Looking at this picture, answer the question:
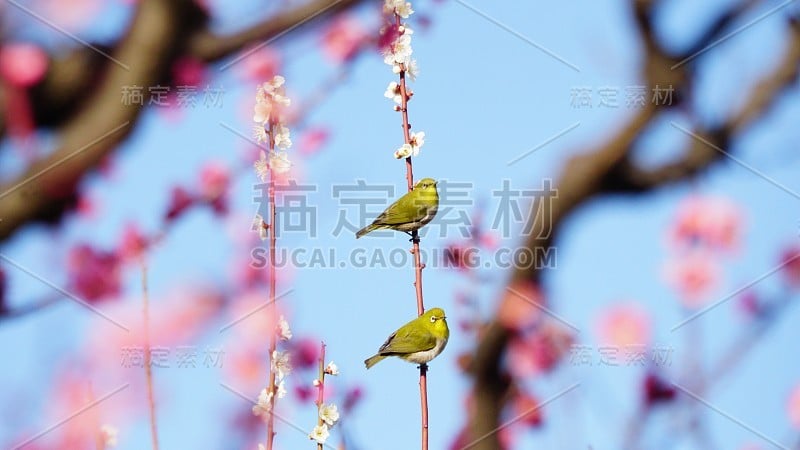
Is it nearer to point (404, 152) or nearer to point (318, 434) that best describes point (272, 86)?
point (404, 152)

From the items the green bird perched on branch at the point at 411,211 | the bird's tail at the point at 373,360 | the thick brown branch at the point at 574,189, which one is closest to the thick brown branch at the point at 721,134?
the thick brown branch at the point at 574,189

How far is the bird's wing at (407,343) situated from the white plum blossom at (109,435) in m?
1.01

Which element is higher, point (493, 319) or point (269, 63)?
point (269, 63)

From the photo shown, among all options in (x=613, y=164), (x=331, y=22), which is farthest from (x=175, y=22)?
(x=613, y=164)

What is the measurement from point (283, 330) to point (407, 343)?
81 centimetres

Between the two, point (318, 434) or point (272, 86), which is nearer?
point (318, 434)

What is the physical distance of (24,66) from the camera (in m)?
2.81

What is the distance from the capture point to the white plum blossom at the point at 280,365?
179 cm

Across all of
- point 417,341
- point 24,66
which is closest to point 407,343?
point 417,341

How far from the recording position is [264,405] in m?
1.76

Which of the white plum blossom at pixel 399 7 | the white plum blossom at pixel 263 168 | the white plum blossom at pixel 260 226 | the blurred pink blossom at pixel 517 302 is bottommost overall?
the blurred pink blossom at pixel 517 302

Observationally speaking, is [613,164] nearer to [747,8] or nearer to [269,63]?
[747,8]

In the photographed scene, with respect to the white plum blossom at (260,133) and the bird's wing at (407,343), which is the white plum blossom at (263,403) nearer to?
the white plum blossom at (260,133)

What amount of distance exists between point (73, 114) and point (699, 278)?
2166 mm
